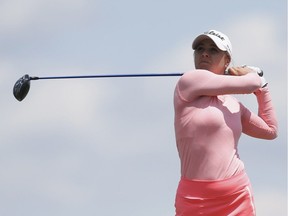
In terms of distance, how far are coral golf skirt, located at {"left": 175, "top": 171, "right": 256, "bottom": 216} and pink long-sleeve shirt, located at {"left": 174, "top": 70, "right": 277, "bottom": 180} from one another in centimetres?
5

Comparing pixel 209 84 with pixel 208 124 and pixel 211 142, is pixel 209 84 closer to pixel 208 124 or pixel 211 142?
pixel 208 124

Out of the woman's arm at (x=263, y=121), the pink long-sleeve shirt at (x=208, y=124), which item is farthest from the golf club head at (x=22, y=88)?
the woman's arm at (x=263, y=121)

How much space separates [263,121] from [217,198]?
0.90m

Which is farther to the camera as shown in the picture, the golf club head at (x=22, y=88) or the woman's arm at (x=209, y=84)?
the golf club head at (x=22, y=88)

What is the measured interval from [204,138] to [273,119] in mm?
933

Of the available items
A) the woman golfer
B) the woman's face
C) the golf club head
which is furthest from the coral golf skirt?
the golf club head

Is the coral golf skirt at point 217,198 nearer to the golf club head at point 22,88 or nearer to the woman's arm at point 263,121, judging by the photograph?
the woman's arm at point 263,121

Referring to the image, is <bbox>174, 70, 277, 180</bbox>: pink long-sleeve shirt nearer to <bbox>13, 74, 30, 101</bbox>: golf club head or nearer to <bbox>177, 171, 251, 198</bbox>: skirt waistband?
<bbox>177, 171, 251, 198</bbox>: skirt waistband

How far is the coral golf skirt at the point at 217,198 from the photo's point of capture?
6359mm

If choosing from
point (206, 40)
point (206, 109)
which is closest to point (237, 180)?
point (206, 109)

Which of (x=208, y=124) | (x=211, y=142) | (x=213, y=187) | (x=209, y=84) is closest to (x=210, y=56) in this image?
(x=209, y=84)

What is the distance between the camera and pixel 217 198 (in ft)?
21.0

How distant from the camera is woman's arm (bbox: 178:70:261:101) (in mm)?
6355

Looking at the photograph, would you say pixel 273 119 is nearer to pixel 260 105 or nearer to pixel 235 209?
pixel 260 105
